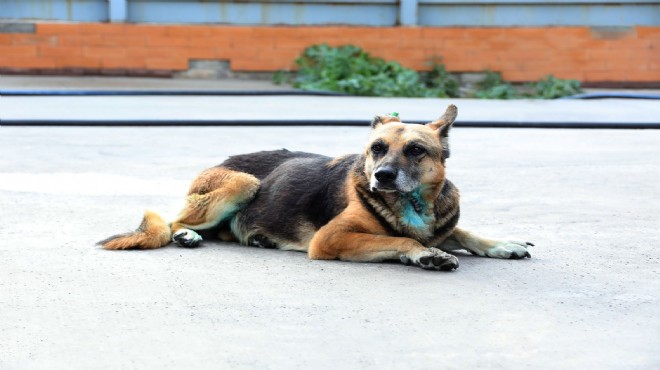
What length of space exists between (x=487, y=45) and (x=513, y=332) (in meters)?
13.8

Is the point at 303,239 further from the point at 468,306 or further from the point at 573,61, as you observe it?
the point at 573,61

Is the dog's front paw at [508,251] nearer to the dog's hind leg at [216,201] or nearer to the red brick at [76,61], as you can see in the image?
the dog's hind leg at [216,201]

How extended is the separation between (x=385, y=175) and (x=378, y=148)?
216 mm

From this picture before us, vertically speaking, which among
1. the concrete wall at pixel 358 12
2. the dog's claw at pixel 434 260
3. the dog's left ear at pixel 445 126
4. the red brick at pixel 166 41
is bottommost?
the dog's claw at pixel 434 260

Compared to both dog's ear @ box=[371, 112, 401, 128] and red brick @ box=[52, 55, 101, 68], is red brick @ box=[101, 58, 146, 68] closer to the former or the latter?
red brick @ box=[52, 55, 101, 68]

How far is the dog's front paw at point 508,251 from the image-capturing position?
19.2ft

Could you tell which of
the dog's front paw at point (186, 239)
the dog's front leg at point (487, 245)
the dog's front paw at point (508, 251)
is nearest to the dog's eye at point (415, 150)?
the dog's front leg at point (487, 245)

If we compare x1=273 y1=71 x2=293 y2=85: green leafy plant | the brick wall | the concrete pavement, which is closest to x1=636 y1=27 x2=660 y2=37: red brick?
the brick wall

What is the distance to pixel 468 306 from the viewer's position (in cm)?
471

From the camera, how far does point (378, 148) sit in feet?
18.4

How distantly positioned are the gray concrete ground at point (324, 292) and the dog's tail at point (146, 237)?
0.31 feet

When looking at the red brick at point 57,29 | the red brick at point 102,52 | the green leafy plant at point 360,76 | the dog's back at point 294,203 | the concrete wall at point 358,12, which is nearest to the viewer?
the dog's back at point 294,203

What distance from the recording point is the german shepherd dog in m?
5.56

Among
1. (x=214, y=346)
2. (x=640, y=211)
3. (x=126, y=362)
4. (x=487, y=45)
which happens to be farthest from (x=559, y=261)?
(x=487, y=45)
